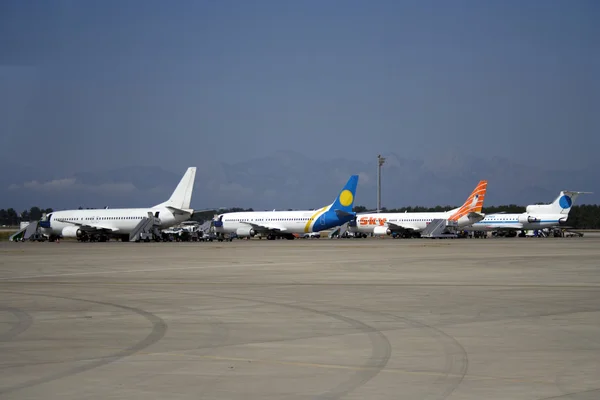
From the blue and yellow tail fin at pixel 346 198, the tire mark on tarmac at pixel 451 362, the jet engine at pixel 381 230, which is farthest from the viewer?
the jet engine at pixel 381 230

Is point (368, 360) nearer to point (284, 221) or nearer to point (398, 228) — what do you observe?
point (284, 221)

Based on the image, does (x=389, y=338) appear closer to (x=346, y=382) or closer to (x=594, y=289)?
(x=346, y=382)

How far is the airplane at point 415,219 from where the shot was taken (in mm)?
95000

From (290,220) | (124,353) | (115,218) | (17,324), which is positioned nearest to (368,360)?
(124,353)

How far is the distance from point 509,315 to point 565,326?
1.73m

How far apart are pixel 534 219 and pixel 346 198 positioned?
29604 mm

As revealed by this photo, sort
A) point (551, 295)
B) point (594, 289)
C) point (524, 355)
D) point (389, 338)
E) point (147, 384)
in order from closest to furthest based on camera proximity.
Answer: point (147, 384) < point (524, 355) < point (389, 338) < point (551, 295) < point (594, 289)

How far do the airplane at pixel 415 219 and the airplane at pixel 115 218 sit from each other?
29967 mm

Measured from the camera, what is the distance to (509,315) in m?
15.4

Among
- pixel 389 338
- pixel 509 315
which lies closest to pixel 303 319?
pixel 389 338

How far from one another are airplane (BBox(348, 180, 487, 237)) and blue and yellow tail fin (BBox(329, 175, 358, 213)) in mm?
12383

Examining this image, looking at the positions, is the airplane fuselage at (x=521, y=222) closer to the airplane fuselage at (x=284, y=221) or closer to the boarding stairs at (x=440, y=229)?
the boarding stairs at (x=440, y=229)

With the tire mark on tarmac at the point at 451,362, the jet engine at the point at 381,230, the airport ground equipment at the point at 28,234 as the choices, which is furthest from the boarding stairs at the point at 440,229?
the tire mark on tarmac at the point at 451,362

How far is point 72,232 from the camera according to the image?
275 feet
